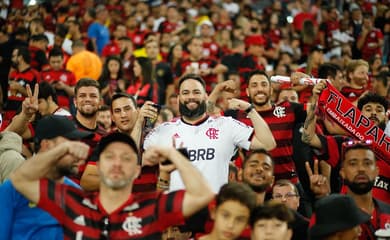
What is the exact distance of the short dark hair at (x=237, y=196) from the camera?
570 centimetres

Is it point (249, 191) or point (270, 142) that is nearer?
point (249, 191)

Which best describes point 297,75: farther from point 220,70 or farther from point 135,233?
point 220,70

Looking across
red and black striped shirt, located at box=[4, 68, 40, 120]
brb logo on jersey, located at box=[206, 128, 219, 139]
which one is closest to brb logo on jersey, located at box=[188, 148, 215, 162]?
brb logo on jersey, located at box=[206, 128, 219, 139]

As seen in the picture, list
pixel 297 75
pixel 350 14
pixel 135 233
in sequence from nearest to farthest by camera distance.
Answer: pixel 135 233 < pixel 297 75 < pixel 350 14

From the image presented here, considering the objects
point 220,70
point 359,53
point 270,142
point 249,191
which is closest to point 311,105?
point 270,142

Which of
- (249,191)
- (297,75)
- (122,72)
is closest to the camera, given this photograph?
(249,191)

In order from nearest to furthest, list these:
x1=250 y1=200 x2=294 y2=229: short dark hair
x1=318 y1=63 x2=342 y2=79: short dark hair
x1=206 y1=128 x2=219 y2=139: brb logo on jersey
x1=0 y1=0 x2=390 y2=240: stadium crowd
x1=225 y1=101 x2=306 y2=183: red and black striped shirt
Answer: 1. x1=0 y1=0 x2=390 y2=240: stadium crowd
2. x1=250 y1=200 x2=294 y2=229: short dark hair
3. x1=206 y1=128 x2=219 y2=139: brb logo on jersey
4. x1=225 y1=101 x2=306 y2=183: red and black striped shirt
5. x1=318 y1=63 x2=342 y2=79: short dark hair

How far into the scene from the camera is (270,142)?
7.72 m

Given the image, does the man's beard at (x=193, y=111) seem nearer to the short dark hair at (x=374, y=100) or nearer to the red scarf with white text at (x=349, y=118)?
the red scarf with white text at (x=349, y=118)

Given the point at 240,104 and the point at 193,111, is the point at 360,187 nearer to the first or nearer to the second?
the point at 240,104

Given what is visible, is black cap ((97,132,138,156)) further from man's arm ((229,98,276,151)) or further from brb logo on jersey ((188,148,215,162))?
man's arm ((229,98,276,151))

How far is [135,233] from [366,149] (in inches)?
91.9

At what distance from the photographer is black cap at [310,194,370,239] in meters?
5.60

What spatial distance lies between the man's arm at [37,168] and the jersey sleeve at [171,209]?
587 millimetres
